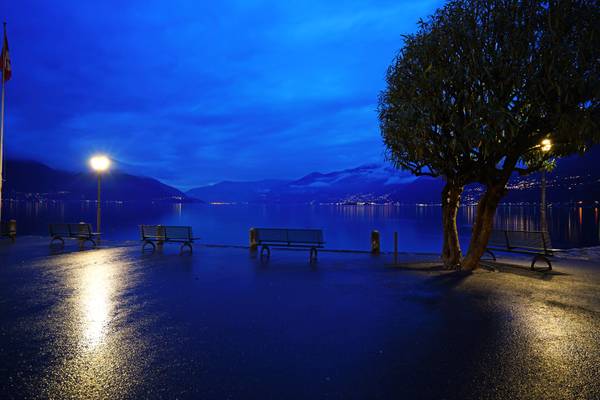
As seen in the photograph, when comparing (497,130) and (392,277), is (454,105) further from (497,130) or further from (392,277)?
(392,277)

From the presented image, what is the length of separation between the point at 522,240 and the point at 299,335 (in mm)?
11113

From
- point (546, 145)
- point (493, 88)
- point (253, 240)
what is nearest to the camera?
point (493, 88)

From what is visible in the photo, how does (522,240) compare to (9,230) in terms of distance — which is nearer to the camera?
(522,240)

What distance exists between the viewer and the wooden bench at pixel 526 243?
12.4m

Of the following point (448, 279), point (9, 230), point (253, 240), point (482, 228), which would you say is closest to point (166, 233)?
point (253, 240)

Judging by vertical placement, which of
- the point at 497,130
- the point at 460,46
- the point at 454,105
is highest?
the point at 460,46

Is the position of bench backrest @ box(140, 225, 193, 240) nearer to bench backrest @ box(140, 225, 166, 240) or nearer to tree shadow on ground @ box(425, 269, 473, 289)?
bench backrest @ box(140, 225, 166, 240)

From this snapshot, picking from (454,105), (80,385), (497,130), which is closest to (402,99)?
(454,105)

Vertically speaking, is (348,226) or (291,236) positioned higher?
(291,236)

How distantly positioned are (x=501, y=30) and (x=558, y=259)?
10.6 m

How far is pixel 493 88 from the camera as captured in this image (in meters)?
10.8

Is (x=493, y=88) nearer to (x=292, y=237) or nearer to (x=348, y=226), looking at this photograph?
(x=292, y=237)

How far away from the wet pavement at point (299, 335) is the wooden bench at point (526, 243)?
41.0 inches

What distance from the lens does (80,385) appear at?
450 cm
